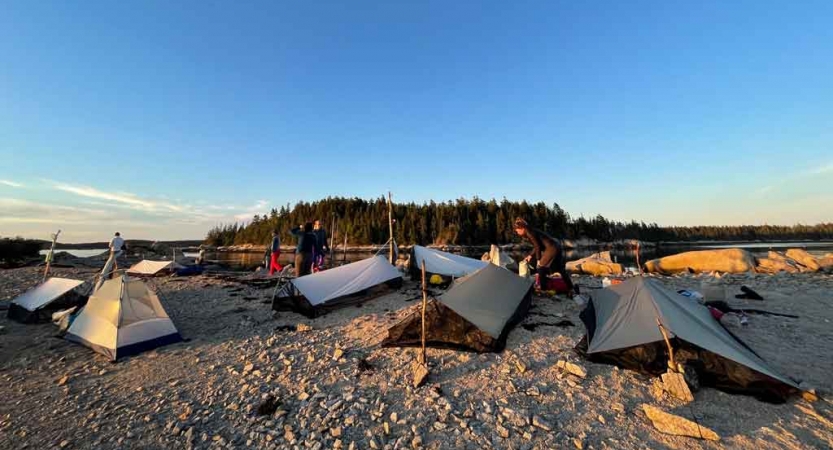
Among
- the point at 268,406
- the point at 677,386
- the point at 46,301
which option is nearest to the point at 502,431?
the point at 677,386

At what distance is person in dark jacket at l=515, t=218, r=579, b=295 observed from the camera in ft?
32.3

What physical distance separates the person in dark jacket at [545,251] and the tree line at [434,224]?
65307 mm

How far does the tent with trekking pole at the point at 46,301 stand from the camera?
9141 millimetres

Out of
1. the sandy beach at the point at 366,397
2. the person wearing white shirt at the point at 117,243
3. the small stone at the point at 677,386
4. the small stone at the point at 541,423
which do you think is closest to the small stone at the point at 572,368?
→ the sandy beach at the point at 366,397

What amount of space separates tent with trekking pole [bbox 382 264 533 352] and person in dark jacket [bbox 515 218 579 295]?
2665mm

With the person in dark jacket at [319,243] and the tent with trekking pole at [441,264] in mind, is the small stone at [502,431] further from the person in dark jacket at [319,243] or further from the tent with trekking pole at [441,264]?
the person in dark jacket at [319,243]

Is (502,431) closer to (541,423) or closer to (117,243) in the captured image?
(541,423)

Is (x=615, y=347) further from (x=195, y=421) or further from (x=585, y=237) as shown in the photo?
(x=585, y=237)

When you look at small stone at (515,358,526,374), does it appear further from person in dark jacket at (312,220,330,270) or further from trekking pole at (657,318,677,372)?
person in dark jacket at (312,220,330,270)

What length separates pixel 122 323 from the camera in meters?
6.93

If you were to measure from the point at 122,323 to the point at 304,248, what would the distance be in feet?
22.7

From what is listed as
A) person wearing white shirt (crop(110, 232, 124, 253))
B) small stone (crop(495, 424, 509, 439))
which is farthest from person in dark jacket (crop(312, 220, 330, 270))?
small stone (crop(495, 424, 509, 439))

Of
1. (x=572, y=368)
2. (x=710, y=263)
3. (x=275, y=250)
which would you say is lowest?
(x=572, y=368)

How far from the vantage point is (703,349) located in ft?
16.8
